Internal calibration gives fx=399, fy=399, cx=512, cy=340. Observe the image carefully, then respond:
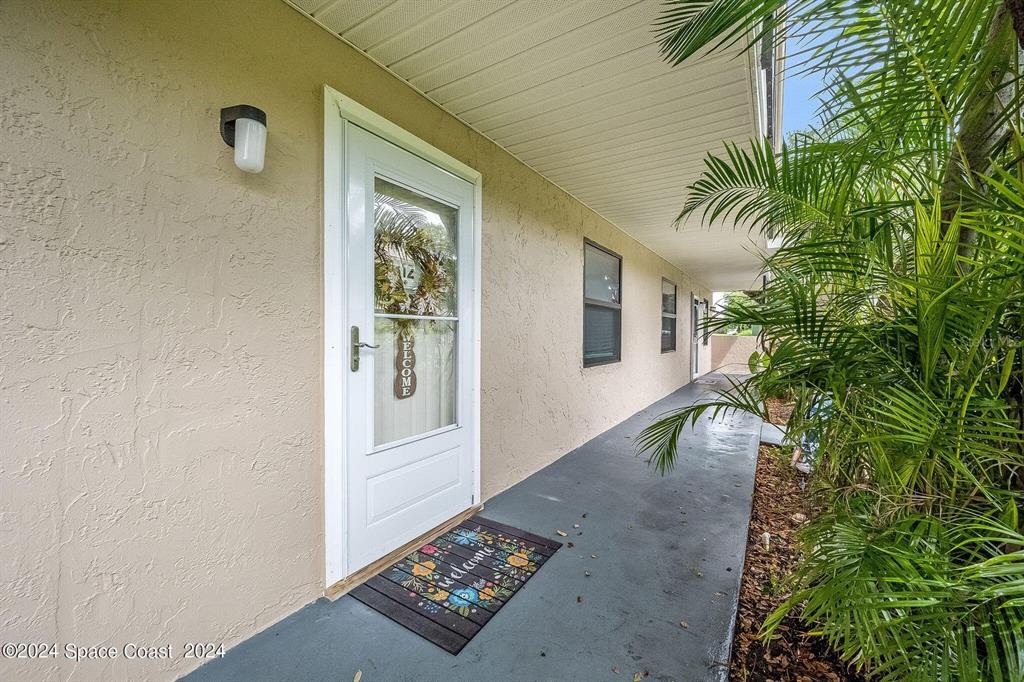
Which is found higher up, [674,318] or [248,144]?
[248,144]

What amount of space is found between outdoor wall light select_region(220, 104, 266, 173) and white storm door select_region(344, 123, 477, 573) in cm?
44

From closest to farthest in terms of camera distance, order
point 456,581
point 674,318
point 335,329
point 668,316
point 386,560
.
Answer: point 335,329 → point 456,581 → point 386,560 → point 668,316 → point 674,318

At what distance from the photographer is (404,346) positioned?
2.25m

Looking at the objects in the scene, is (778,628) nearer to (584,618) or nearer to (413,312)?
(584,618)

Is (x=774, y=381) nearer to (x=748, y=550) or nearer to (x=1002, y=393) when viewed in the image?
(x=1002, y=393)

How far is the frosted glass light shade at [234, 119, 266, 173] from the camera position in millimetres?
1470

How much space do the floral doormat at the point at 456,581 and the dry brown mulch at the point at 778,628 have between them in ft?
3.13

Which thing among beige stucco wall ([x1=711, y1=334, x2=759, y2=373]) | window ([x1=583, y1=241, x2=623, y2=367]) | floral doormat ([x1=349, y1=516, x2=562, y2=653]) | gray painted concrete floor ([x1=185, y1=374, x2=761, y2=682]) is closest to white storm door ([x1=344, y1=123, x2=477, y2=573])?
floral doormat ([x1=349, y1=516, x2=562, y2=653])

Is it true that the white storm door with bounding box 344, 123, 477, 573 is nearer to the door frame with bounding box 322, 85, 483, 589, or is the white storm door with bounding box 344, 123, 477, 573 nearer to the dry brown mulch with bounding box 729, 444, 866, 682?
the door frame with bounding box 322, 85, 483, 589

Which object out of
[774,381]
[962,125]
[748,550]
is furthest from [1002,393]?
[748,550]

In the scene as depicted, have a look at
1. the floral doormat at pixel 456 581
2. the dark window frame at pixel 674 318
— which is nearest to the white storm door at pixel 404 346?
the floral doormat at pixel 456 581

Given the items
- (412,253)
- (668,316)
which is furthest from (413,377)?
(668,316)

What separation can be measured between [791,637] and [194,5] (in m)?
3.32

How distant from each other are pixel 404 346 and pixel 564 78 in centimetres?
172
